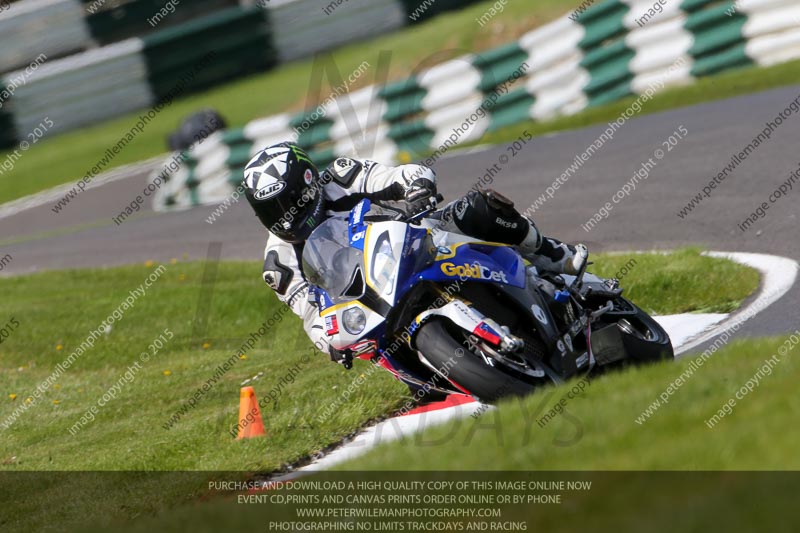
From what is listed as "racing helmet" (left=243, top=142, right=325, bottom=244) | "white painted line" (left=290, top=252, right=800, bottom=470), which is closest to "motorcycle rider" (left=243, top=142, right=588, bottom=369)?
"racing helmet" (left=243, top=142, right=325, bottom=244)

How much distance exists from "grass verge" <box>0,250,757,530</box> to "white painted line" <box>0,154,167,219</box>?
5.86 metres

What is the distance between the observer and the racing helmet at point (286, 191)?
6441mm

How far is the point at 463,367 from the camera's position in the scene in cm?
557

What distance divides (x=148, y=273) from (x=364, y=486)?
9.60m

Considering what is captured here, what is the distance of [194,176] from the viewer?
17625 millimetres

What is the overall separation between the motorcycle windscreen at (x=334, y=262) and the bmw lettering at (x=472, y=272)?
0.48 meters

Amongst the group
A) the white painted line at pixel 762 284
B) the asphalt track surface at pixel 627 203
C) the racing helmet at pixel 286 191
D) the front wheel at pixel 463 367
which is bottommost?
the asphalt track surface at pixel 627 203

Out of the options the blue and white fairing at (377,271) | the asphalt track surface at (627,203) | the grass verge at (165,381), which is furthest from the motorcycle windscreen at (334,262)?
the asphalt track surface at (627,203)

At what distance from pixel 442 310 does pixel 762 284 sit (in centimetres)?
349

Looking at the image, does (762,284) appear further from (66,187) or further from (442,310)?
(66,187)

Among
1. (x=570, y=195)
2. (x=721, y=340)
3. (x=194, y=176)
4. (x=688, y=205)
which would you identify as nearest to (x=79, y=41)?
(x=194, y=176)

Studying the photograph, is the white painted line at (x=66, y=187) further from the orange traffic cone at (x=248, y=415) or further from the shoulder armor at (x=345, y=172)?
the shoulder armor at (x=345, y=172)

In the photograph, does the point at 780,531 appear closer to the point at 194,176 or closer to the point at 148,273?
the point at 148,273

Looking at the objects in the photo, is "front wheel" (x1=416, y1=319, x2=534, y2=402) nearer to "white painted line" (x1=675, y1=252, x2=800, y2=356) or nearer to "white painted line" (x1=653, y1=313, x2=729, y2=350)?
"white painted line" (x1=675, y1=252, x2=800, y2=356)
